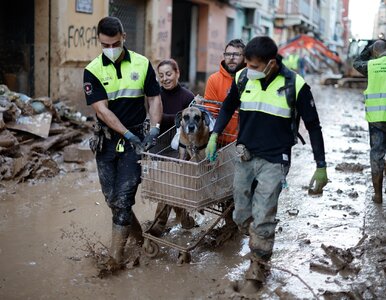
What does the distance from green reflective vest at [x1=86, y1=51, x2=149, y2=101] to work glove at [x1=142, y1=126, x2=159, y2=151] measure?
0.33m

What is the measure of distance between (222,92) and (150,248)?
164 cm

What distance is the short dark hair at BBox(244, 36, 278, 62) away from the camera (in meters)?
3.83

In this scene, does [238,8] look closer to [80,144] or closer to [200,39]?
[200,39]

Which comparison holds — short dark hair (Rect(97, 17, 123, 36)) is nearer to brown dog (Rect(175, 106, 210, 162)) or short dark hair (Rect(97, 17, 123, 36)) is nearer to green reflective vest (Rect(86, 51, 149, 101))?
green reflective vest (Rect(86, 51, 149, 101))

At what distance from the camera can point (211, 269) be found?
4.64 meters

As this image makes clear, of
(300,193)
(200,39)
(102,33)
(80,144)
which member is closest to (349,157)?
(300,193)

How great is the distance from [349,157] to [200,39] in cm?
1224

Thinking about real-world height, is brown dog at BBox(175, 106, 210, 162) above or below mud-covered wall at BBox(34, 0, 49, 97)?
below

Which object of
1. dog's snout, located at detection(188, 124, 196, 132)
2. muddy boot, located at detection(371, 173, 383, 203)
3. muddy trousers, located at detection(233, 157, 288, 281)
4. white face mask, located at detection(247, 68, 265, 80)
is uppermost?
white face mask, located at detection(247, 68, 265, 80)

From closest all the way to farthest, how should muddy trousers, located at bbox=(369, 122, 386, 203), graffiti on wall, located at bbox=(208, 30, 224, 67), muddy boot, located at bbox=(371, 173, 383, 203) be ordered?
muddy trousers, located at bbox=(369, 122, 386, 203) < muddy boot, located at bbox=(371, 173, 383, 203) < graffiti on wall, located at bbox=(208, 30, 224, 67)

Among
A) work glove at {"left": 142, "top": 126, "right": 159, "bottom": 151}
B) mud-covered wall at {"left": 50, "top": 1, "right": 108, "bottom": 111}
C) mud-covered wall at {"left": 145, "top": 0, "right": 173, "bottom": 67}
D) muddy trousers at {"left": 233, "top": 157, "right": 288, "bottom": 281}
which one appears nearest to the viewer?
muddy trousers at {"left": 233, "top": 157, "right": 288, "bottom": 281}

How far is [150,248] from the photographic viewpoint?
4.83 m

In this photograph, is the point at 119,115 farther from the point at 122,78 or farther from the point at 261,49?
the point at 261,49

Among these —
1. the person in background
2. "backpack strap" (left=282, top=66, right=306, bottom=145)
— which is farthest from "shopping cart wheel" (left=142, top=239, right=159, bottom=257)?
"backpack strap" (left=282, top=66, right=306, bottom=145)
